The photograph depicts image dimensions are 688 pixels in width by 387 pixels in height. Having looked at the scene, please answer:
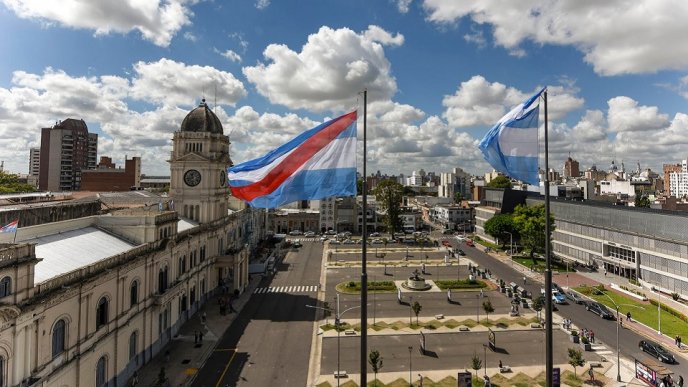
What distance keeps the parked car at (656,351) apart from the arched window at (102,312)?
5483 cm

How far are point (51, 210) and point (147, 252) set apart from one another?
37.4 ft

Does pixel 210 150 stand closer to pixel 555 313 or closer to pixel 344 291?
pixel 344 291

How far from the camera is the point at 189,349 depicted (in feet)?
147

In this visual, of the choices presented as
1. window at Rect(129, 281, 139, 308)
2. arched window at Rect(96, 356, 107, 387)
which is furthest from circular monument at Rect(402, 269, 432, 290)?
arched window at Rect(96, 356, 107, 387)

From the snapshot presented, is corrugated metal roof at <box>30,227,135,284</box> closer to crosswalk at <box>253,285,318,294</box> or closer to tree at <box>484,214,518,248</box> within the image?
crosswalk at <box>253,285,318,294</box>

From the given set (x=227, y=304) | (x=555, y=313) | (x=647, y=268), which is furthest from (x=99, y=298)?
(x=647, y=268)

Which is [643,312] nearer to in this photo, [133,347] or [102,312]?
[133,347]

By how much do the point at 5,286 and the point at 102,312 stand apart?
39.1ft

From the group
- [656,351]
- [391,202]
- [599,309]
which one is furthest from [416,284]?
[391,202]

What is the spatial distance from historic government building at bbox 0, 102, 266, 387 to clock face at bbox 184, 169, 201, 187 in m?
0.17

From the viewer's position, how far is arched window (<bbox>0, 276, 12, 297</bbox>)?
23156 millimetres

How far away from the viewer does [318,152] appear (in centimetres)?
1964

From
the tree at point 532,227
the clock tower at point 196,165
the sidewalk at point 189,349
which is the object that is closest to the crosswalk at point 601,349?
the sidewalk at point 189,349

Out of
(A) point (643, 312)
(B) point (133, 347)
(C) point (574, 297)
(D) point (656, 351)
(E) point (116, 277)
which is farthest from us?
(C) point (574, 297)
